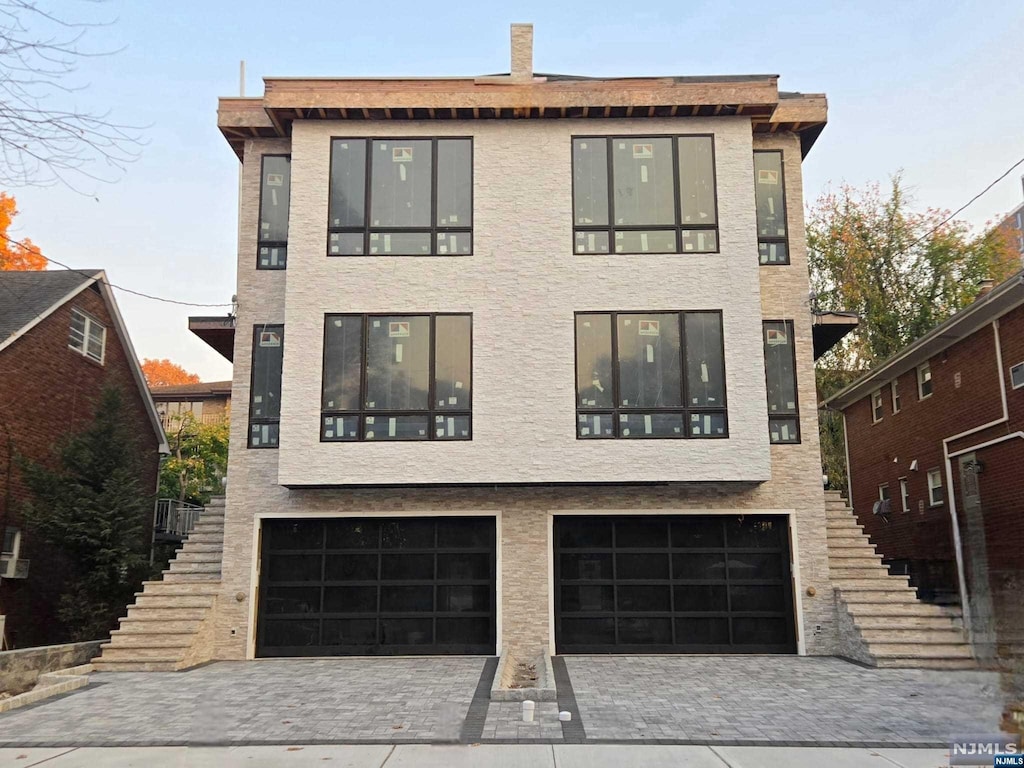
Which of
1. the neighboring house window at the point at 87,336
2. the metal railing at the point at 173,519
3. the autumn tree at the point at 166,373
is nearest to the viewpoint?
the neighboring house window at the point at 87,336

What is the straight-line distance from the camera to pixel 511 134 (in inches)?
553

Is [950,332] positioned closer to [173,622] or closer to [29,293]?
[173,622]

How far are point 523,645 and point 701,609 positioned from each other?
277 centimetres

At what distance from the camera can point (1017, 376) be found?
1465 centimetres

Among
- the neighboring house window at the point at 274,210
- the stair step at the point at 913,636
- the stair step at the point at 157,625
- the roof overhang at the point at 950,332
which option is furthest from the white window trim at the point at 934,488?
the stair step at the point at 157,625

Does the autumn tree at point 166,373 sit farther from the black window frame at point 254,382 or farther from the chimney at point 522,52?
the chimney at point 522,52

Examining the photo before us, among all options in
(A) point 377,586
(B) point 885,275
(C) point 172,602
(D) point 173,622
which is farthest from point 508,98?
(B) point 885,275

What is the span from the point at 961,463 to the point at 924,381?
2275 mm

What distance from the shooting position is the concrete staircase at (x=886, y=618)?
Result: 11.7m

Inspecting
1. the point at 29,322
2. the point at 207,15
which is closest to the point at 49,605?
the point at 29,322

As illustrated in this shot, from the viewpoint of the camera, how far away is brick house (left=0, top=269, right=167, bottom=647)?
15.3 meters

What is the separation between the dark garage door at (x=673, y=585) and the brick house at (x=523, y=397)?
0.11ft

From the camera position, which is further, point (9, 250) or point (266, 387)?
point (9, 250)

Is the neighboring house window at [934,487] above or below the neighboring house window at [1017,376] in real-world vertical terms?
below
